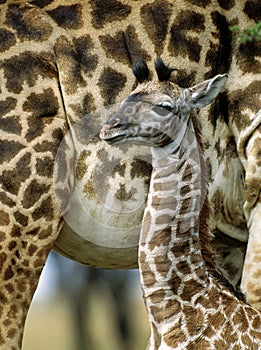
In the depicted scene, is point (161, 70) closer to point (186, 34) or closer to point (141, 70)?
point (141, 70)

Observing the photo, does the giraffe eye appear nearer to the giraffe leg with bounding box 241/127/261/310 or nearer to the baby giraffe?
the baby giraffe

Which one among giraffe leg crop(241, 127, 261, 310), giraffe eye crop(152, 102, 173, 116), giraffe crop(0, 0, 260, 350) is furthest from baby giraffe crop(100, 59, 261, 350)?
giraffe crop(0, 0, 260, 350)

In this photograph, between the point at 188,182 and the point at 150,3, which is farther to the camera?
the point at 150,3

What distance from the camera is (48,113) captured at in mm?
8945

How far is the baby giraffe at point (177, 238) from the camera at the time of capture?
24.6 feet

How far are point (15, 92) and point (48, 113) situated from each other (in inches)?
9.7

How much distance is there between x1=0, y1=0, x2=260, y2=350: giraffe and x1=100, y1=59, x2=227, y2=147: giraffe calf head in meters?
1.15

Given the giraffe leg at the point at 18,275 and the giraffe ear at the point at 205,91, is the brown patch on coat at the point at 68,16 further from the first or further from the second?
the giraffe ear at the point at 205,91

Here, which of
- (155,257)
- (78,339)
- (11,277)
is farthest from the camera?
(78,339)

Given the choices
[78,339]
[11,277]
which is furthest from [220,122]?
[78,339]

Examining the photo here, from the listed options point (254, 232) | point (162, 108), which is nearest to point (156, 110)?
point (162, 108)

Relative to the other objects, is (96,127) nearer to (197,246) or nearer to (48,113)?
(48,113)

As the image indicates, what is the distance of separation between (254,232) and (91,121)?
1255mm

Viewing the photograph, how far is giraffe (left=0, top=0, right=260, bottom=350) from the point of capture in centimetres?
882
